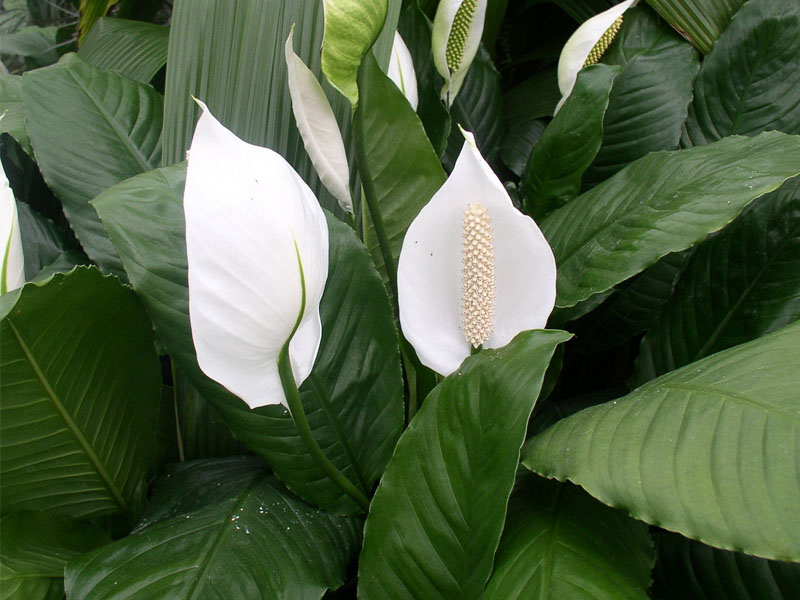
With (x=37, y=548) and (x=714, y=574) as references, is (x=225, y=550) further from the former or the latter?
(x=714, y=574)

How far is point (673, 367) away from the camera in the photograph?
1.99ft

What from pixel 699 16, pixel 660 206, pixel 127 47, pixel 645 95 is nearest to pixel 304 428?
pixel 660 206

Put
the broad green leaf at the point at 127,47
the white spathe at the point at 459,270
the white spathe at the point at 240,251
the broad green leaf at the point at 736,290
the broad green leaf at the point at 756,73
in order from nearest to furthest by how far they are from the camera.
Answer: the white spathe at the point at 240,251 → the white spathe at the point at 459,270 → the broad green leaf at the point at 736,290 → the broad green leaf at the point at 756,73 → the broad green leaf at the point at 127,47

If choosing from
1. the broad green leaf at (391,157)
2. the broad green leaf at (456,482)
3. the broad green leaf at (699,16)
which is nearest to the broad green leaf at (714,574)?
the broad green leaf at (456,482)

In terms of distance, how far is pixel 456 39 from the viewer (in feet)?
2.06

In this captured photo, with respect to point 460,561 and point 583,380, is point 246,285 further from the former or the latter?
point 583,380

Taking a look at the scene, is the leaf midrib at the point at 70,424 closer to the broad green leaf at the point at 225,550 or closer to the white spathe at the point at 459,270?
the broad green leaf at the point at 225,550

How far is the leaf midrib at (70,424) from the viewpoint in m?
0.41

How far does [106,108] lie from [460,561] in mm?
554

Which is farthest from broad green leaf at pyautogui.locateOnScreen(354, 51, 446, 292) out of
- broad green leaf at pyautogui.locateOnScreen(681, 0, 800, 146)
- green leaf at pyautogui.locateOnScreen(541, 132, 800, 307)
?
broad green leaf at pyautogui.locateOnScreen(681, 0, 800, 146)

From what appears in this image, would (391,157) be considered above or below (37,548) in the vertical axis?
above

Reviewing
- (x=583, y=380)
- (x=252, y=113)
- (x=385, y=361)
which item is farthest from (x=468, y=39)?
(x=583, y=380)

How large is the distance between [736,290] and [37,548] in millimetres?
591

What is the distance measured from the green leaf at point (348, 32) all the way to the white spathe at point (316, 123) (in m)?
0.05
